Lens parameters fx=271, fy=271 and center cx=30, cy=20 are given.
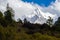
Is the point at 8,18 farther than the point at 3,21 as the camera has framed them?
Yes

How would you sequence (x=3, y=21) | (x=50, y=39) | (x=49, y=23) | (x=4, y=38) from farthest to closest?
(x=49, y=23) < (x=3, y=21) < (x=50, y=39) < (x=4, y=38)

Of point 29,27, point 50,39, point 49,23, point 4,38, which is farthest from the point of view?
point 49,23

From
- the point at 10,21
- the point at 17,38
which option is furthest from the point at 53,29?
the point at 17,38

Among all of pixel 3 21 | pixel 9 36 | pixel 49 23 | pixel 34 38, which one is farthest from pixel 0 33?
pixel 49 23

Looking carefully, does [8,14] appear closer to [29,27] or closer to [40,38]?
[29,27]

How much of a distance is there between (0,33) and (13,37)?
4.05m

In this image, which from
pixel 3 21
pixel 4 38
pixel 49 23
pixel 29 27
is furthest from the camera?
pixel 49 23

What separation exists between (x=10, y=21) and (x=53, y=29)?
1956 centimetres

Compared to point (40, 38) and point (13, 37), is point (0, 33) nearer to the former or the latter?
point (13, 37)

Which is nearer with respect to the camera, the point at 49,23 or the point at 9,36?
the point at 9,36

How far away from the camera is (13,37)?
260 ft

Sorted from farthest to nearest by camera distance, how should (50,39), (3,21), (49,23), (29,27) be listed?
(49,23) → (29,27) → (3,21) → (50,39)

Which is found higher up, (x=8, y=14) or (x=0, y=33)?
(x=8, y=14)

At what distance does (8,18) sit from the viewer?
12038 cm
